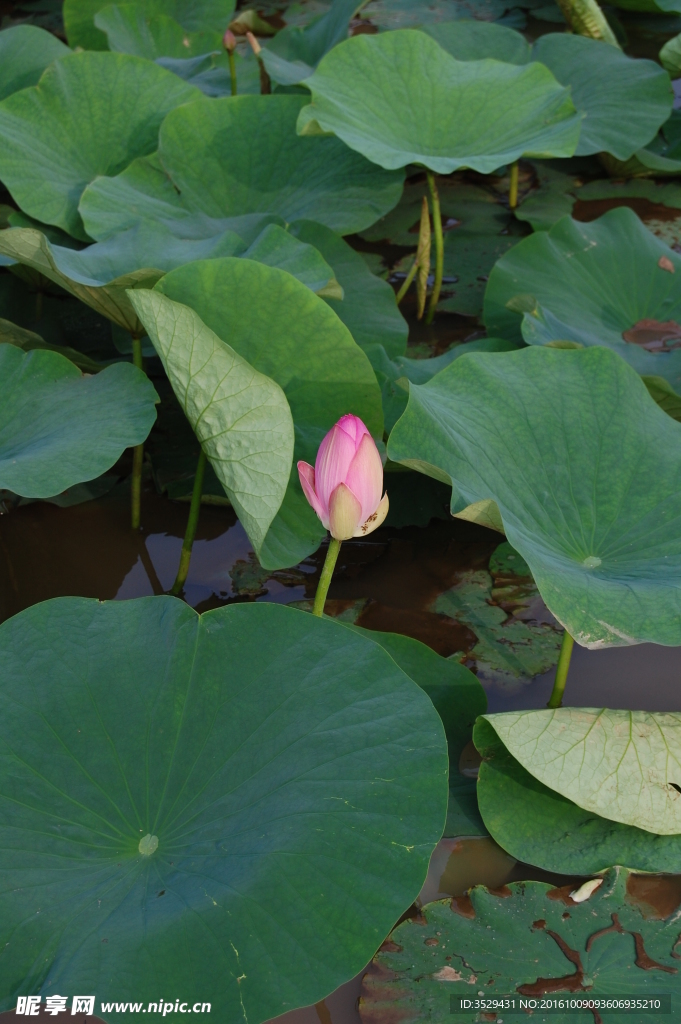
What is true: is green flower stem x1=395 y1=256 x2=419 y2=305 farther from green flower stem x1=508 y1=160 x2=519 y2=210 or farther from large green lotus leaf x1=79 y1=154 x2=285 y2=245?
green flower stem x1=508 y1=160 x2=519 y2=210

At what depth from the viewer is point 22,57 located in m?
2.50

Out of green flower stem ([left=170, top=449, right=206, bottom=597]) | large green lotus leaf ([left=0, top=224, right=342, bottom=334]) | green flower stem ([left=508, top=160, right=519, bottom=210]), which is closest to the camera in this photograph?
large green lotus leaf ([left=0, top=224, right=342, bottom=334])

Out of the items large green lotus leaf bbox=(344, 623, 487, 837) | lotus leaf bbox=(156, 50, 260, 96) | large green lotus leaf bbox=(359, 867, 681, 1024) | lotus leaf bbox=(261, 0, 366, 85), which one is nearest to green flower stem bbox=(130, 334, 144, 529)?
large green lotus leaf bbox=(344, 623, 487, 837)

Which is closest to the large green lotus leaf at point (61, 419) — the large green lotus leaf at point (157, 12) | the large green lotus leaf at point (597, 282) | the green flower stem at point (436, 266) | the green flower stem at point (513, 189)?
the large green lotus leaf at point (597, 282)

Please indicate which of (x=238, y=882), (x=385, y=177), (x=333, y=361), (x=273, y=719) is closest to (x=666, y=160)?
(x=385, y=177)

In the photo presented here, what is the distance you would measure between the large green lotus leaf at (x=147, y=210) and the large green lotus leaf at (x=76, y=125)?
0.51 feet

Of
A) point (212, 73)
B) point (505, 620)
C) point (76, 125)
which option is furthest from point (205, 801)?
point (212, 73)

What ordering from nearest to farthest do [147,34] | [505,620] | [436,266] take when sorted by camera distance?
[505,620]
[436,266]
[147,34]

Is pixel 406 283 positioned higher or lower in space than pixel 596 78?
lower

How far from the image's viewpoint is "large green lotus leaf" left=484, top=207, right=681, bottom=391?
216 cm

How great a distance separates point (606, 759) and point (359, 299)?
1292 millimetres

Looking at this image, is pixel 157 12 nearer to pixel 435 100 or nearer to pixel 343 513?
pixel 435 100

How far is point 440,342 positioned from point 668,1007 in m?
1.76

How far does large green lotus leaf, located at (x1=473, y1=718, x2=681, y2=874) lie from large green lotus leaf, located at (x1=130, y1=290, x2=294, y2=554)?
492 millimetres
